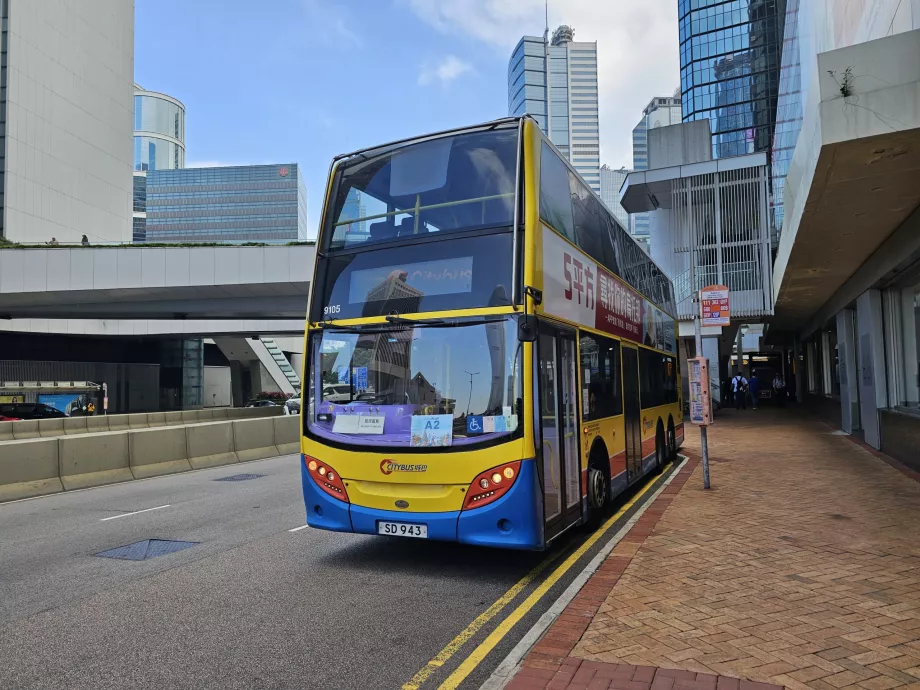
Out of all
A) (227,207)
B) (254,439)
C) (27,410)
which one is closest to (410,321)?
(254,439)

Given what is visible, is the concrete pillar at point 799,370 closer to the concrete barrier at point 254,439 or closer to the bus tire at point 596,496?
the concrete barrier at point 254,439

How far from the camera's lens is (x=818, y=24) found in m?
17.7

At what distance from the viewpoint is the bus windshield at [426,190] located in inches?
262

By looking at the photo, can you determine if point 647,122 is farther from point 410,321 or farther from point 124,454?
point 410,321

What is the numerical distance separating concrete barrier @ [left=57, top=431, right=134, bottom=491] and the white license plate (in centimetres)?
893

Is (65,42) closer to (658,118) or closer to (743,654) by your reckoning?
(743,654)

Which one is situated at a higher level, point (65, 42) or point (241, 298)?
point (65, 42)

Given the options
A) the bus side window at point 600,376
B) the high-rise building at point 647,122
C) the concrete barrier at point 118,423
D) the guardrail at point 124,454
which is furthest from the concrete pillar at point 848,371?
the high-rise building at point 647,122

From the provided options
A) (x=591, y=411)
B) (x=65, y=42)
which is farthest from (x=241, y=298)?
(x=65, y=42)

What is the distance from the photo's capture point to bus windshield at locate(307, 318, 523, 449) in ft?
20.4

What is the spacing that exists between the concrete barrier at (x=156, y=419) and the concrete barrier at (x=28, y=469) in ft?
56.2

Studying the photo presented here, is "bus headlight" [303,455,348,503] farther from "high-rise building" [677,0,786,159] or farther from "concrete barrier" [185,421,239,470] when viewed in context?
"high-rise building" [677,0,786,159]

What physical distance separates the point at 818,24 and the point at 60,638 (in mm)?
20200

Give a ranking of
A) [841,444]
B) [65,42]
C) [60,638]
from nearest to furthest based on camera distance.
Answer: [60,638] < [841,444] < [65,42]
